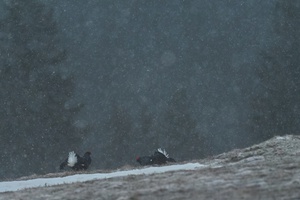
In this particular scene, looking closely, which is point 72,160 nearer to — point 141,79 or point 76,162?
point 76,162

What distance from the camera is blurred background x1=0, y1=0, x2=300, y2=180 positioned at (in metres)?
43.8

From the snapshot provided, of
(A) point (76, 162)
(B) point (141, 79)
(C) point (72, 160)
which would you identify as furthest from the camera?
(B) point (141, 79)

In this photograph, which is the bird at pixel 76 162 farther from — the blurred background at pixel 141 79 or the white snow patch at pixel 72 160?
the blurred background at pixel 141 79

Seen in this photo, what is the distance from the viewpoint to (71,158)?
821 inches

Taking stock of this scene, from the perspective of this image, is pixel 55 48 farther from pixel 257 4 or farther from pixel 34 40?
pixel 257 4

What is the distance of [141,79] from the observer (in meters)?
50.0

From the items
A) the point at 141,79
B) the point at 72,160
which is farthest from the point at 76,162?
the point at 141,79

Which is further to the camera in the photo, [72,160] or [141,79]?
[141,79]

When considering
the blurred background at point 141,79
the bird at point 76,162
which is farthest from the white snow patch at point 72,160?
the blurred background at point 141,79

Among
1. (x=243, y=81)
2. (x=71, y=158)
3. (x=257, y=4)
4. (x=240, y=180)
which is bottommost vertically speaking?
(x=240, y=180)

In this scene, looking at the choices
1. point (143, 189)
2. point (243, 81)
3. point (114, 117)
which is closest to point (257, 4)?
point (243, 81)

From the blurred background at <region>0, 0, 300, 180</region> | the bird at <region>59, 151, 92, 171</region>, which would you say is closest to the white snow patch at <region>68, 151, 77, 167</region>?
the bird at <region>59, 151, 92, 171</region>

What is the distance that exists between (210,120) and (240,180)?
1543 inches

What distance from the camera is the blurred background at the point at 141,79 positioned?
4375 centimetres
